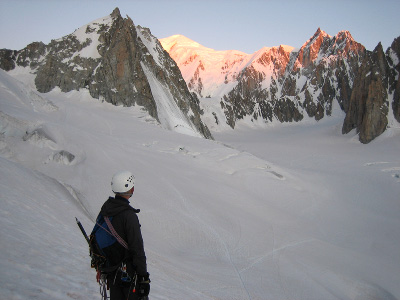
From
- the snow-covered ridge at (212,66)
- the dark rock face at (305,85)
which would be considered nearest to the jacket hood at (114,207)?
the dark rock face at (305,85)

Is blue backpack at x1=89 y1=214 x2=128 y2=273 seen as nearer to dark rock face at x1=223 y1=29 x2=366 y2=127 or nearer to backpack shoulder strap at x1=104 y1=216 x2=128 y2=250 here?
backpack shoulder strap at x1=104 y1=216 x2=128 y2=250

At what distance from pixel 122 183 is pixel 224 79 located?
153488 millimetres

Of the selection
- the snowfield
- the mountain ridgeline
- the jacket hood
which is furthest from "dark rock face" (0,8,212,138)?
the mountain ridgeline

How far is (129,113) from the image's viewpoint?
32.3m

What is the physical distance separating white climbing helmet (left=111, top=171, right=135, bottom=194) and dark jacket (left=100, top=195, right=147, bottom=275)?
19cm

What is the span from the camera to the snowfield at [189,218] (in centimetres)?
496

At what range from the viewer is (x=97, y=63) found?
36031 mm

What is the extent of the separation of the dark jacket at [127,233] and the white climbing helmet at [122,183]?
0.62 feet

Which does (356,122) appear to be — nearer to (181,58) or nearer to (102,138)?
(102,138)

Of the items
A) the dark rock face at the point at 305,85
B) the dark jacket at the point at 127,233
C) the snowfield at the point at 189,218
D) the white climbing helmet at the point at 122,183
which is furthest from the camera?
the dark rock face at the point at 305,85

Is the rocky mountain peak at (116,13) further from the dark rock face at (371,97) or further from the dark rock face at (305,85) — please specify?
the dark rock face at (305,85)

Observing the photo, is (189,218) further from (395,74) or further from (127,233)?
(395,74)

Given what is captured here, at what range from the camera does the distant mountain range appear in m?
35.3

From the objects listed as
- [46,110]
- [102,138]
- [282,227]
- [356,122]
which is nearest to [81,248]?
[282,227]
